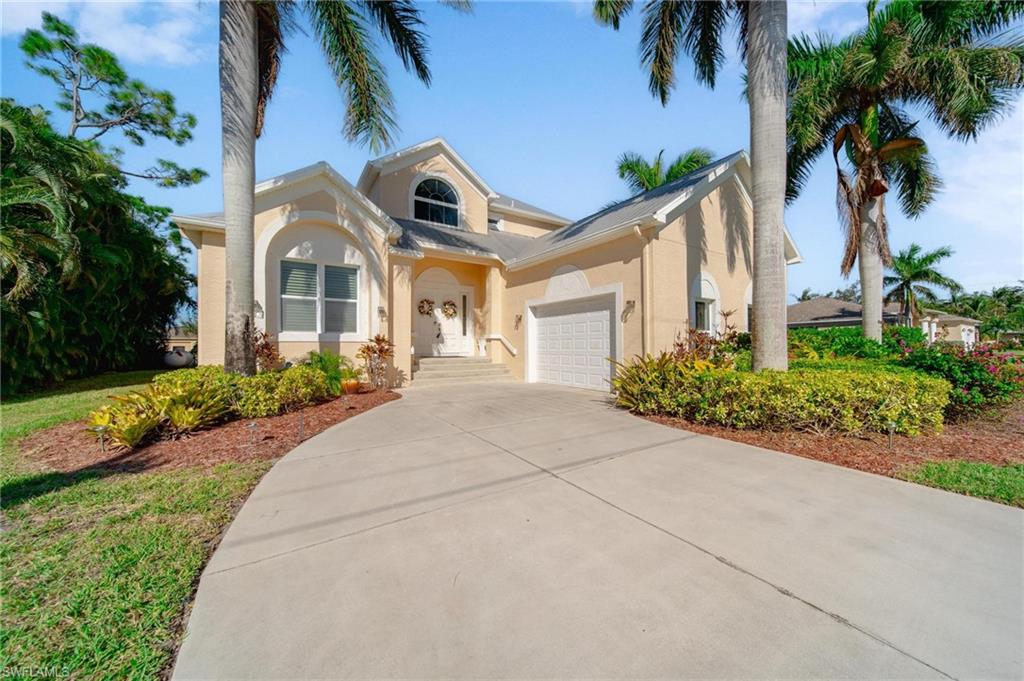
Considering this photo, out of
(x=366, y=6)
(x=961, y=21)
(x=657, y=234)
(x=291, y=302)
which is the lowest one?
(x=291, y=302)

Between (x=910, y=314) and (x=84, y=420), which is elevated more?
(x=910, y=314)

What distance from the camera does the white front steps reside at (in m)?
11.6

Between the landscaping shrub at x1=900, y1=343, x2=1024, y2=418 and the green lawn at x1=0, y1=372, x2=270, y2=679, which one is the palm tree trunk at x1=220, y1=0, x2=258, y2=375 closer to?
the green lawn at x1=0, y1=372, x2=270, y2=679

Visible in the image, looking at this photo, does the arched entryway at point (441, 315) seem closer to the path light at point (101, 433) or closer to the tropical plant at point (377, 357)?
the tropical plant at point (377, 357)

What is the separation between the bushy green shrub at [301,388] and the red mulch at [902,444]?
714 cm

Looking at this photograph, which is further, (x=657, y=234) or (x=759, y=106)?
(x=657, y=234)

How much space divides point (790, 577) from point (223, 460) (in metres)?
5.95

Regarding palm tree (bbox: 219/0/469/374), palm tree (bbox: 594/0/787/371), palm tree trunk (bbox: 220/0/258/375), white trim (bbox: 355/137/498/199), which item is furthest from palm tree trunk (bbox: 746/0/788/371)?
white trim (bbox: 355/137/498/199)

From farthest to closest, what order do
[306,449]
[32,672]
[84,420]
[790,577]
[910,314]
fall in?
[910,314] < [84,420] < [306,449] < [790,577] < [32,672]

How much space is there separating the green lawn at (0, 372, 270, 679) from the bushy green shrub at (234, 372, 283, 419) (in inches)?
91.3

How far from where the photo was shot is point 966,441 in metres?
5.51

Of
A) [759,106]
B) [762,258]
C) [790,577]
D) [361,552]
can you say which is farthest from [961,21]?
[361,552]

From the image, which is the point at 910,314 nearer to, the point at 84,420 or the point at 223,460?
the point at 223,460

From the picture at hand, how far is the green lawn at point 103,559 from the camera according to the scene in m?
1.99
